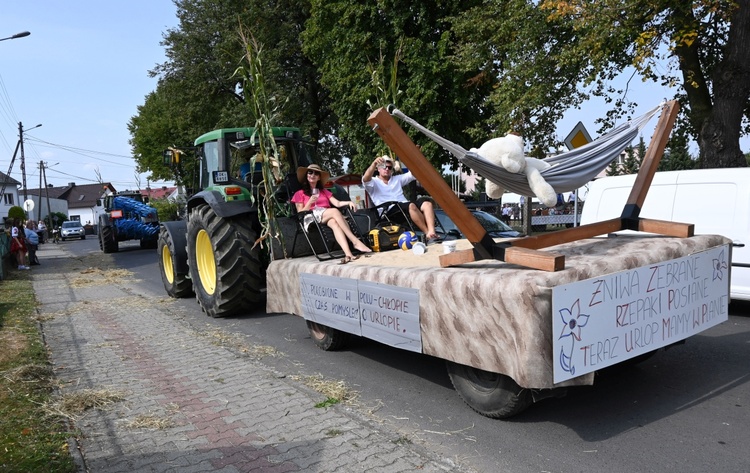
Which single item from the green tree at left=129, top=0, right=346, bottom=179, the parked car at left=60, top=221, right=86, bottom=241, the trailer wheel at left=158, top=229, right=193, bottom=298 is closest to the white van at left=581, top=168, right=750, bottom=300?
the trailer wheel at left=158, top=229, right=193, bottom=298

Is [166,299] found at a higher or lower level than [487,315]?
lower

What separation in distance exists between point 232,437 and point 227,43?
79.9 feet

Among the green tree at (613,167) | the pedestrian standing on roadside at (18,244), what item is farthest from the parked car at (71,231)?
the green tree at (613,167)

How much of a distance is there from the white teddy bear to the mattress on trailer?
0.50 meters

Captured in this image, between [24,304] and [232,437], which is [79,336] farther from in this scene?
[232,437]

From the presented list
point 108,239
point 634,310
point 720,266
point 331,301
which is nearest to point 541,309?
point 634,310

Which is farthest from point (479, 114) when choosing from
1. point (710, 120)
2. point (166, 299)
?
point (166, 299)

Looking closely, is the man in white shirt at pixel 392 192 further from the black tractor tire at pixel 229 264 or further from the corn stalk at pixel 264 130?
the black tractor tire at pixel 229 264

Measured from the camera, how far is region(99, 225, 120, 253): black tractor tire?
2480 centimetres

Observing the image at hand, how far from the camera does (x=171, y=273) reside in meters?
11.3

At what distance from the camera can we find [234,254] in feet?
26.7

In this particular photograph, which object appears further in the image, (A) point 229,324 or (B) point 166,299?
(B) point 166,299

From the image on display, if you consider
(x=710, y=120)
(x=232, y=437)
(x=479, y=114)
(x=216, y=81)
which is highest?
(x=216, y=81)

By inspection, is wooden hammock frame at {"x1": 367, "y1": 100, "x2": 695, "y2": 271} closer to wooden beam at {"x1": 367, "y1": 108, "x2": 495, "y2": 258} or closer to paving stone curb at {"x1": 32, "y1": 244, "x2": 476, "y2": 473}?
wooden beam at {"x1": 367, "y1": 108, "x2": 495, "y2": 258}
